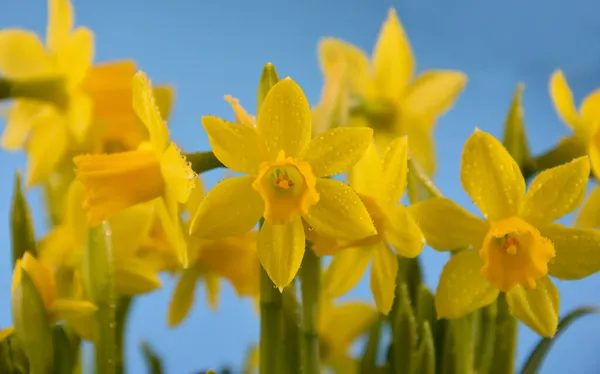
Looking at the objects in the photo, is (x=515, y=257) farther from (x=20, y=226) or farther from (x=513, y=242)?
→ (x=20, y=226)

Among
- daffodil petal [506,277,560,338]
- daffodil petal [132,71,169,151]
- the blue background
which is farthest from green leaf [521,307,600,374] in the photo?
the blue background

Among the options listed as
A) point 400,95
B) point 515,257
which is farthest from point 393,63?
point 515,257

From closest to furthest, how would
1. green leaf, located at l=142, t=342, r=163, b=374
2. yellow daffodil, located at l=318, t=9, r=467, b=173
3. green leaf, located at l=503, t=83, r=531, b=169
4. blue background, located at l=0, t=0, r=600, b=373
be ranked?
green leaf, located at l=503, t=83, r=531, b=169 → green leaf, located at l=142, t=342, r=163, b=374 → yellow daffodil, located at l=318, t=9, r=467, b=173 → blue background, located at l=0, t=0, r=600, b=373

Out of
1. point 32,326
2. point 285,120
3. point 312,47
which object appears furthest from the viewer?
point 312,47

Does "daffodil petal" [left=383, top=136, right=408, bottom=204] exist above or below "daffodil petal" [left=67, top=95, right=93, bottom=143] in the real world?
below

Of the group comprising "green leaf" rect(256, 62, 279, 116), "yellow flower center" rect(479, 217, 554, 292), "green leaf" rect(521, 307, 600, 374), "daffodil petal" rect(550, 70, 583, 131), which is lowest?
"green leaf" rect(521, 307, 600, 374)

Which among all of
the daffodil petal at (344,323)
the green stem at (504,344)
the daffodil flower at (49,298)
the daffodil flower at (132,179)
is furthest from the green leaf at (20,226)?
the green stem at (504,344)

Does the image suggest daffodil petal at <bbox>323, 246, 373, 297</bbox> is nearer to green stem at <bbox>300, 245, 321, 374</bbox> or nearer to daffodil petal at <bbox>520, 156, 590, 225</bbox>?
green stem at <bbox>300, 245, 321, 374</bbox>

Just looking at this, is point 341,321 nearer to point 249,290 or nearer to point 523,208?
point 249,290
